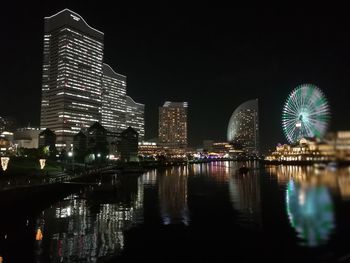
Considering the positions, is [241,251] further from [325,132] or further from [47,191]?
[47,191]

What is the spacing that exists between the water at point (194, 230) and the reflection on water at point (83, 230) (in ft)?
0.20

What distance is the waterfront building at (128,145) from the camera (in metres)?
160

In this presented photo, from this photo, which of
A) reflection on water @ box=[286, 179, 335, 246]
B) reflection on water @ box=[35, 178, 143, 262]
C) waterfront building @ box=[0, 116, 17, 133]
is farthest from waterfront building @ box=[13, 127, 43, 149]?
reflection on water @ box=[286, 179, 335, 246]

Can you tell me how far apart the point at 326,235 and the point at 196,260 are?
7488mm

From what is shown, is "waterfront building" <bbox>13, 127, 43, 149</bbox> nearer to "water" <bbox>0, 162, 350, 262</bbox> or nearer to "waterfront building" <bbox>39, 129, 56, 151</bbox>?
"waterfront building" <bbox>39, 129, 56, 151</bbox>

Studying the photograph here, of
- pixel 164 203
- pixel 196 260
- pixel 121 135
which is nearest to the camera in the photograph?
pixel 196 260

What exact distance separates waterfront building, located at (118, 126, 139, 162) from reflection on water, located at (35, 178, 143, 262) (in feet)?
381

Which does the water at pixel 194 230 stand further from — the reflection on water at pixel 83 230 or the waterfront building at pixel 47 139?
the waterfront building at pixel 47 139

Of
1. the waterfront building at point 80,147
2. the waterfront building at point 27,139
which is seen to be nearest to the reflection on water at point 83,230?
the waterfront building at point 80,147

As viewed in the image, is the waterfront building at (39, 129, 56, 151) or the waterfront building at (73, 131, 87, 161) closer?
the waterfront building at (73, 131, 87, 161)

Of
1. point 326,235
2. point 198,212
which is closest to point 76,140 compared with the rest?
Answer: point 198,212

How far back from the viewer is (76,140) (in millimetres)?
131625

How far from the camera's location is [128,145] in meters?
164

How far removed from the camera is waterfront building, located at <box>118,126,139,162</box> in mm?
159500
